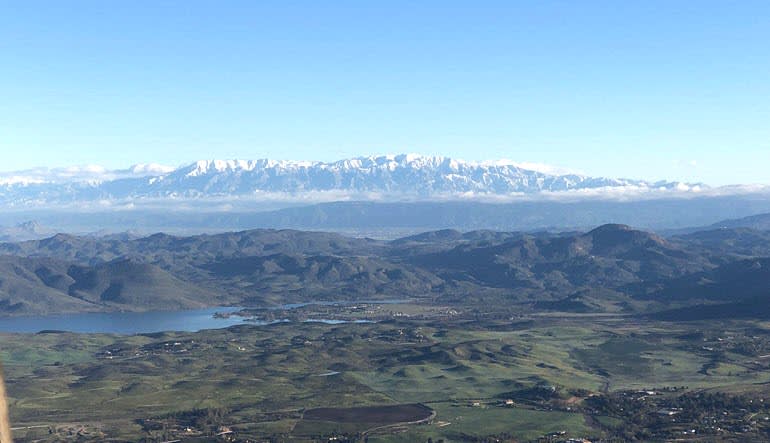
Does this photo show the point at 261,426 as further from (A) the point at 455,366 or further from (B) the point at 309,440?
(A) the point at 455,366

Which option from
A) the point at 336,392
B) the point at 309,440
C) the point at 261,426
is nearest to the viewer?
the point at 309,440

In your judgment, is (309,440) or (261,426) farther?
(261,426)

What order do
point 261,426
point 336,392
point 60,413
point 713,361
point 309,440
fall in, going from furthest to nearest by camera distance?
point 713,361
point 336,392
point 60,413
point 261,426
point 309,440

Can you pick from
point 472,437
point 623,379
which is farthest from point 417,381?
point 472,437

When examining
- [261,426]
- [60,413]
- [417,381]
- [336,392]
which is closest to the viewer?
[261,426]

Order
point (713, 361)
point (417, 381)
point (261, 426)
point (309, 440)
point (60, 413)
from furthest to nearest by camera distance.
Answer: point (713, 361)
point (417, 381)
point (60, 413)
point (261, 426)
point (309, 440)

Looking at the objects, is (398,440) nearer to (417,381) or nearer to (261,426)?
(261,426)

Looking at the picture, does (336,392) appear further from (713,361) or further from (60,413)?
(713,361)

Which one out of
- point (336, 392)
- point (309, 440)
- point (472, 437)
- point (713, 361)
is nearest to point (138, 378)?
point (336, 392)

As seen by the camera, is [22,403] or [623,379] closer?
[22,403]
